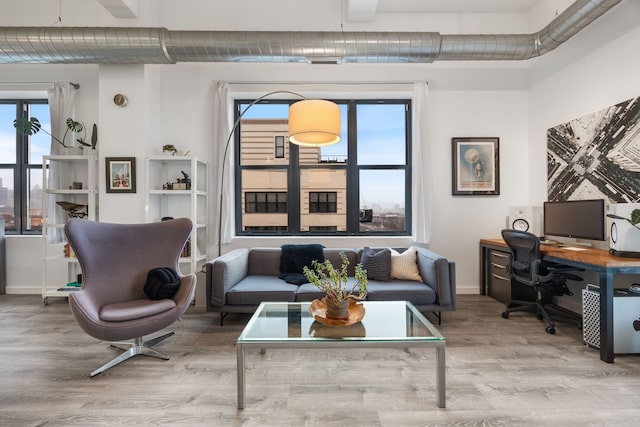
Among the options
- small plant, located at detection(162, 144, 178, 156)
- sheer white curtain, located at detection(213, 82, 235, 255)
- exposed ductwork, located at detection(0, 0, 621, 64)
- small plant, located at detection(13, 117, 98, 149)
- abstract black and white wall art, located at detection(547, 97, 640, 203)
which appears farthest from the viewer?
sheer white curtain, located at detection(213, 82, 235, 255)

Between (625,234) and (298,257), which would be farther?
(298,257)

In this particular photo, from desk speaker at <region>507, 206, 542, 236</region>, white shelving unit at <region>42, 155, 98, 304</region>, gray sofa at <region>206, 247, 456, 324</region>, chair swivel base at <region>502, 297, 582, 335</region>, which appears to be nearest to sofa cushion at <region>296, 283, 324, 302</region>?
gray sofa at <region>206, 247, 456, 324</region>

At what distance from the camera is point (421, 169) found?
14.9ft

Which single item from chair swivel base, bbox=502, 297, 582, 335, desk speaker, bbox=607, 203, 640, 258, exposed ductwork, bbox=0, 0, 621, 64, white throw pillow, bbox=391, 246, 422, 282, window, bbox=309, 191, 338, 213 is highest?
exposed ductwork, bbox=0, 0, 621, 64

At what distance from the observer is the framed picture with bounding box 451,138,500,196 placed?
15.3ft

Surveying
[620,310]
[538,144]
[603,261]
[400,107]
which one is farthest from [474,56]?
[620,310]

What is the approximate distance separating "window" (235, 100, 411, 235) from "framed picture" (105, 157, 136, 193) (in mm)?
1332

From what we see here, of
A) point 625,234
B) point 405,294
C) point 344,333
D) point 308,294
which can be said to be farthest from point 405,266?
point 625,234

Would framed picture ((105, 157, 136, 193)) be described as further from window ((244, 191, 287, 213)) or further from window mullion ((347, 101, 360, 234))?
window mullion ((347, 101, 360, 234))

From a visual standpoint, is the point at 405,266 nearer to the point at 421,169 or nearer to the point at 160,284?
the point at 421,169

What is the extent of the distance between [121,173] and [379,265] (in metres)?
3.34

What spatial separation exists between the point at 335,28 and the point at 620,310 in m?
4.40

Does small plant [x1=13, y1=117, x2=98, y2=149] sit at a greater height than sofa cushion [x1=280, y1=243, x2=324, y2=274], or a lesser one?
greater

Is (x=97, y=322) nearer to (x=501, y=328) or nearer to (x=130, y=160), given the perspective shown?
(x=130, y=160)
